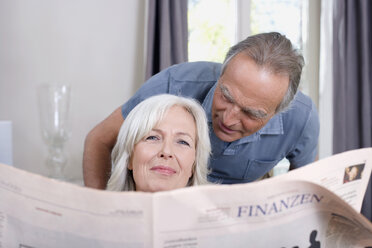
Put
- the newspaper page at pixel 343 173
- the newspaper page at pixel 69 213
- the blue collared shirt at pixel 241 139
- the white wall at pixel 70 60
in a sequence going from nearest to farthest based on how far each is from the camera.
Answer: the newspaper page at pixel 69 213 < the newspaper page at pixel 343 173 < the blue collared shirt at pixel 241 139 < the white wall at pixel 70 60

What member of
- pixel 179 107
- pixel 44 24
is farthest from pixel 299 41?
pixel 179 107

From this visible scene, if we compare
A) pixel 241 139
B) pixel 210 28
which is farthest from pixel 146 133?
pixel 210 28

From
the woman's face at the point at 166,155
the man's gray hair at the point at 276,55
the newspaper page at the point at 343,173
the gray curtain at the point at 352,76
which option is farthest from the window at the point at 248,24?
the newspaper page at the point at 343,173

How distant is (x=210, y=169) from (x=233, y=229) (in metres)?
0.94

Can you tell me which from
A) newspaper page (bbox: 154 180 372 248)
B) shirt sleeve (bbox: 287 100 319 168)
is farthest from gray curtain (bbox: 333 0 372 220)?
newspaper page (bbox: 154 180 372 248)

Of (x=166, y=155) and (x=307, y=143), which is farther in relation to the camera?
(x=307, y=143)

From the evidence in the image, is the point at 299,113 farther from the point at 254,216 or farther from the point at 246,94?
the point at 254,216

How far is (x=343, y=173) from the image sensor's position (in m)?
0.87

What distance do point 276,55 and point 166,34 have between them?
184 cm

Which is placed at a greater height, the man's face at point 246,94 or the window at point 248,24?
the window at point 248,24

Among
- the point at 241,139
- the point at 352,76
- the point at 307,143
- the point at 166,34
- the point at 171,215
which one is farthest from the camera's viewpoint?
the point at 352,76

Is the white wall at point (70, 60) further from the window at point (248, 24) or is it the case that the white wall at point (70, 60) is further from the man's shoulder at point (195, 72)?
the man's shoulder at point (195, 72)

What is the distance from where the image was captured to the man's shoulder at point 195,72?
64.2 inches

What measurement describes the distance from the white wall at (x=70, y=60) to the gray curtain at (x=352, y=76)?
163 centimetres
